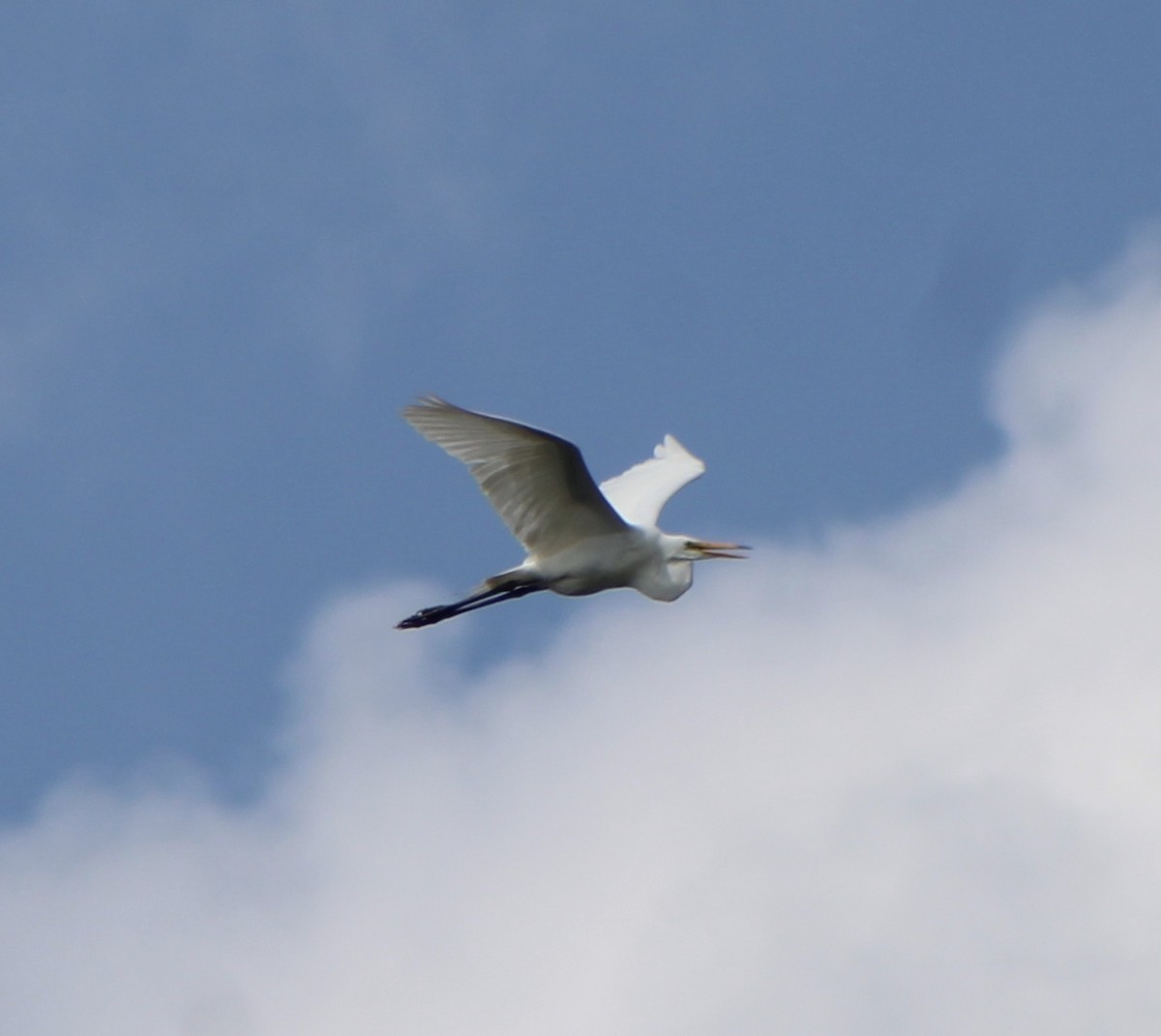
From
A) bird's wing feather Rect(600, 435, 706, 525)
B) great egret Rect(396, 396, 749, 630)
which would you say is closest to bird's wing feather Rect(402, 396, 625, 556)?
great egret Rect(396, 396, 749, 630)

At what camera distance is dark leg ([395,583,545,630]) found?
50.8 feet

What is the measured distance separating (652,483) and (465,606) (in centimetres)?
270

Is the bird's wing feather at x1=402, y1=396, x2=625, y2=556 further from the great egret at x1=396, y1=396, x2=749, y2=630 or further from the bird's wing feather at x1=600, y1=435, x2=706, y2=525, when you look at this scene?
the bird's wing feather at x1=600, y1=435, x2=706, y2=525

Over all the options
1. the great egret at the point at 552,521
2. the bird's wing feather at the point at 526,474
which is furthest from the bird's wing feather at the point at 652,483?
the bird's wing feather at the point at 526,474

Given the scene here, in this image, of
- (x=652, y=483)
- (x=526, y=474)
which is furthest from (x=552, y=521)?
(x=652, y=483)

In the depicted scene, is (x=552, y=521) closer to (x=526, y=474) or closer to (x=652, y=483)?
(x=526, y=474)

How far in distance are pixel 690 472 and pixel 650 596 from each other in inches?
94.3

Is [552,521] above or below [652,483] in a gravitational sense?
below

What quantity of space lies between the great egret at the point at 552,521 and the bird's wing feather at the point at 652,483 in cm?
3

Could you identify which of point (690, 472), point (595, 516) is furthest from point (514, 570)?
point (690, 472)

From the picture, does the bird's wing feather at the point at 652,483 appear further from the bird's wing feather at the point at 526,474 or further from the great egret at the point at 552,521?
the bird's wing feather at the point at 526,474

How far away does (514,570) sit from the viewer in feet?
50.3

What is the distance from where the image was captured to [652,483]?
1781 cm

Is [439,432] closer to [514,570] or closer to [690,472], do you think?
[514,570]
